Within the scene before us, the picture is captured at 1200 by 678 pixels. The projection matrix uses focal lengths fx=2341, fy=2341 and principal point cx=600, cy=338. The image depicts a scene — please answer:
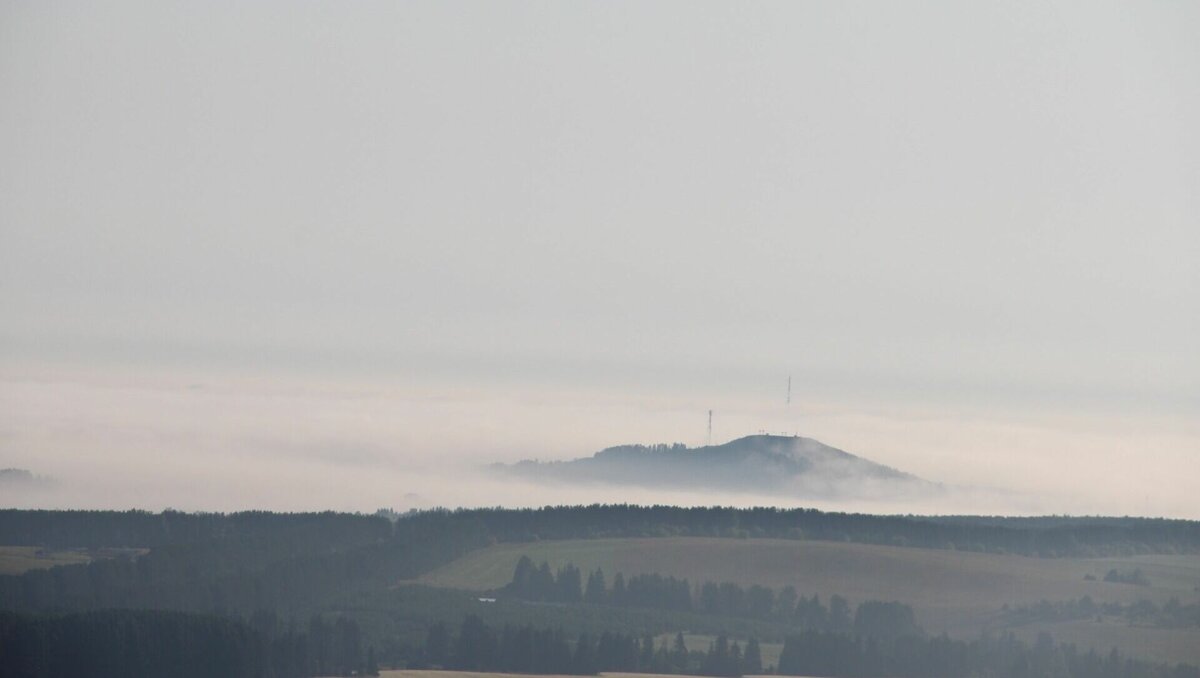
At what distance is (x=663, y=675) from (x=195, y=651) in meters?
39.3

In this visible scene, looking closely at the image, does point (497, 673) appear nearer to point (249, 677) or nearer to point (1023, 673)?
point (249, 677)

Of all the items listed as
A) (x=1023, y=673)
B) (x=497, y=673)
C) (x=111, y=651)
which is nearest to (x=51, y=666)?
(x=111, y=651)

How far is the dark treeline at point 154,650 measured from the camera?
184 meters

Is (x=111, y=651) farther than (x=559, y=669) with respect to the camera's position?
No

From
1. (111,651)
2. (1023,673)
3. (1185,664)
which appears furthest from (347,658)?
(1185,664)

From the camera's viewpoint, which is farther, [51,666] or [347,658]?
[347,658]

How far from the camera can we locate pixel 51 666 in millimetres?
182750

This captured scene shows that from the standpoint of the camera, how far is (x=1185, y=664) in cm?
19550

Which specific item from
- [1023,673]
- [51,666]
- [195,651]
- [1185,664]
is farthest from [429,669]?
[1185,664]

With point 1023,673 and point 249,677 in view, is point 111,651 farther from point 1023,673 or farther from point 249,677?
point 1023,673

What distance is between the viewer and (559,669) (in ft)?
655

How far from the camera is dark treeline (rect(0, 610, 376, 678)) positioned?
184125mm

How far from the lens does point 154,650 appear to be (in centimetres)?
18950

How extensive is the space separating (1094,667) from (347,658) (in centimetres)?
6288
